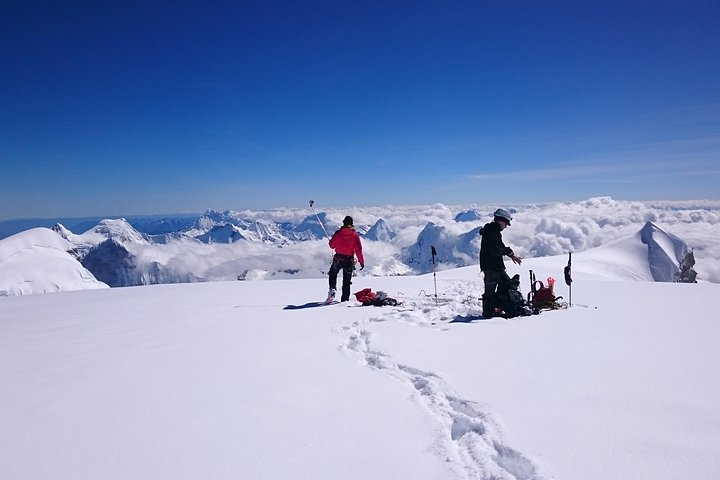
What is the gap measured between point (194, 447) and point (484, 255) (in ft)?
25.2

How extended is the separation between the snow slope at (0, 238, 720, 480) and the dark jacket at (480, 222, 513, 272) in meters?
1.43

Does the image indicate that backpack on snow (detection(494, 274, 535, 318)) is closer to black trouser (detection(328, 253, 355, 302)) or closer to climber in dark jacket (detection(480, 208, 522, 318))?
climber in dark jacket (detection(480, 208, 522, 318))

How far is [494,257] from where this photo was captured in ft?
30.2

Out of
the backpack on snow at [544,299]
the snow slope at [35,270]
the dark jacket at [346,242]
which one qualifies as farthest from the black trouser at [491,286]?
the snow slope at [35,270]

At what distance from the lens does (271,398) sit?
440 cm

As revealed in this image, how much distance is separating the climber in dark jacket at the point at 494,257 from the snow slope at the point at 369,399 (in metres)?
0.89

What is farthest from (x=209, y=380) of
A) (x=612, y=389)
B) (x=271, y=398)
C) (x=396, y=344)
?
(x=612, y=389)

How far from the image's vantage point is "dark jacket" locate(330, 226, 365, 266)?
12014 mm

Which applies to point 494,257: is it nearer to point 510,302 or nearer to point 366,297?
point 510,302

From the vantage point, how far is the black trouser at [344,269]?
38.7 ft

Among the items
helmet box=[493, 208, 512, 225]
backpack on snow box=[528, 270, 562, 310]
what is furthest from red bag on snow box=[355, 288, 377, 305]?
backpack on snow box=[528, 270, 562, 310]

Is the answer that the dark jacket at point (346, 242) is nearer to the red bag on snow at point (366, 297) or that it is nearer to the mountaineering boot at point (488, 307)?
the red bag on snow at point (366, 297)

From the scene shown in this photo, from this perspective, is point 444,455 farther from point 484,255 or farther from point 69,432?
point 484,255

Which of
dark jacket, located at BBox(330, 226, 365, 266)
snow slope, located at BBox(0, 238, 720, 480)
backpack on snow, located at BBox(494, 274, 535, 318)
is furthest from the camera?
dark jacket, located at BBox(330, 226, 365, 266)
